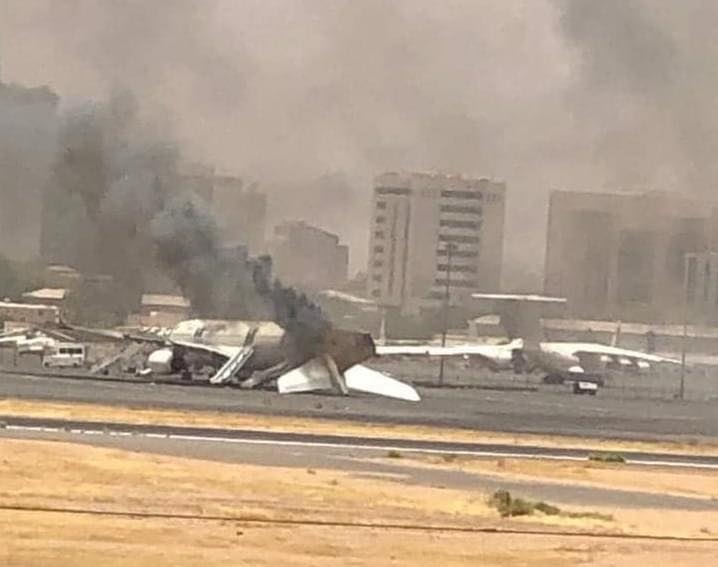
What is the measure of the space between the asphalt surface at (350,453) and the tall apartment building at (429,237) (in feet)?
81.0

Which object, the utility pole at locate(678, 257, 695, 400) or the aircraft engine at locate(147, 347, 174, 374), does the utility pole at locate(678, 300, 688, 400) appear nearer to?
the utility pole at locate(678, 257, 695, 400)

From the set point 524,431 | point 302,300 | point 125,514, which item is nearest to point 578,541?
point 125,514

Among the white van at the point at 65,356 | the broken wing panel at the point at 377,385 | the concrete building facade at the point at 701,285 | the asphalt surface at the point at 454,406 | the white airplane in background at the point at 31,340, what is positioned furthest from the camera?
the white airplane in background at the point at 31,340

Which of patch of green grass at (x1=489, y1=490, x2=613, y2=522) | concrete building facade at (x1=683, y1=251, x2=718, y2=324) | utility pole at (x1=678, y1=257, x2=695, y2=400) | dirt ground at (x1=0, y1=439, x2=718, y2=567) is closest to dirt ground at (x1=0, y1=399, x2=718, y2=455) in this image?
dirt ground at (x1=0, y1=439, x2=718, y2=567)

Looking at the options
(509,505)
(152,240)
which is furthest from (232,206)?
(509,505)

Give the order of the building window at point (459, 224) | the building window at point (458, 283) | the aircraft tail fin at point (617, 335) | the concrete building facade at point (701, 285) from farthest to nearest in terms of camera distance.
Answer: the building window at point (459, 224) → the building window at point (458, 283) → the aircraft tail fin at point (617, 335) → the concrete building facade at point (701, 285)

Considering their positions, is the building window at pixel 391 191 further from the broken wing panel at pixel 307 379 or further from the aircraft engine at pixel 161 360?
the aircraft engine at pixel 161 360

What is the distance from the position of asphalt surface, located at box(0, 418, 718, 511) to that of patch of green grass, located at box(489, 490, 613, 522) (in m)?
1.22

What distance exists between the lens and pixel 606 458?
1436 inches

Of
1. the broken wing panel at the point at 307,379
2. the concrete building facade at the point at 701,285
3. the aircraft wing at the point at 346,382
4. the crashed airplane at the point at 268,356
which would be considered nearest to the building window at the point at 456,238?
the crashed airplane at the point at 268,356

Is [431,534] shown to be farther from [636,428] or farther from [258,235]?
[258,235]

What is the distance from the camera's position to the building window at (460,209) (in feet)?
215

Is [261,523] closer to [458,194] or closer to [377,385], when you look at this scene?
[377,385]

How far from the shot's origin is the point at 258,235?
212 ft
